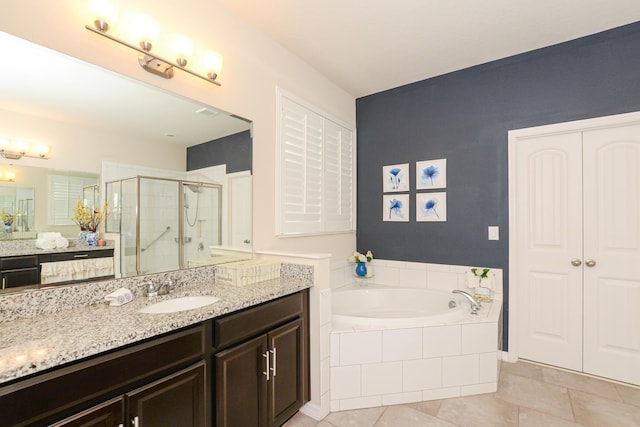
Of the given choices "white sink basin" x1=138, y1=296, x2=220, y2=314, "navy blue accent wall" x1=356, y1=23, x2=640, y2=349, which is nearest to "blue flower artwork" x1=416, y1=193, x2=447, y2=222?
"navy blue accent wall" x1=356, y1=23, x2=640, y2=349

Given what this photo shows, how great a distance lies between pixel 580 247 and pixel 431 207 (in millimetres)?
1216

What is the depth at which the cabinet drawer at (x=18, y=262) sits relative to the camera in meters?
1.27

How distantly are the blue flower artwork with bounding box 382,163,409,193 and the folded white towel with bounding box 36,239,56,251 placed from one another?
9.26 ft

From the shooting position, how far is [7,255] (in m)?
1.28

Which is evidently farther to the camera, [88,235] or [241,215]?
[241,215]

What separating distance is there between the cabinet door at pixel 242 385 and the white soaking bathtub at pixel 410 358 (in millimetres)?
608

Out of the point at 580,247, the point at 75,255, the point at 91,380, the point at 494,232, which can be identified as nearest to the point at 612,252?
the point at 580,247

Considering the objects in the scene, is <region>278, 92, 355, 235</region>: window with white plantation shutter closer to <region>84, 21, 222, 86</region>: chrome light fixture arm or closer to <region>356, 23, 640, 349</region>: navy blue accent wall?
<region>356, 23, 640, 349</region>: navy blue accent wall

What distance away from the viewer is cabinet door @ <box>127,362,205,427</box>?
1.14m

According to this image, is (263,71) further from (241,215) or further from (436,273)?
(436,273)

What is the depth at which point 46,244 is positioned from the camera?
1375 millimetres

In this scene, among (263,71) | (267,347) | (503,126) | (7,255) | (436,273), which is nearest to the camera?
(7,255)

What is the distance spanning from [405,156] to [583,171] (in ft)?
4.86

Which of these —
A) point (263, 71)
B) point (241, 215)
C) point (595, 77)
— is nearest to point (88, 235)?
point (241, 215)
